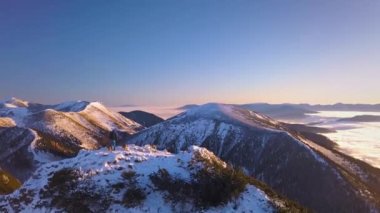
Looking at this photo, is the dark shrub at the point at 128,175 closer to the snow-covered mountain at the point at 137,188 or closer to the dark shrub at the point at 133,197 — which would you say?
the snow-covered mountain at the point at 137,188

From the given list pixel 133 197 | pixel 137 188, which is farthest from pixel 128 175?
pixel 133 197

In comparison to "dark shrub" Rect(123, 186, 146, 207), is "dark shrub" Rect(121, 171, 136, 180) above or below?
above

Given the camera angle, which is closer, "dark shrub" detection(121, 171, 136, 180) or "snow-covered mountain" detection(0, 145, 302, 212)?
"snow-covered mountain" detection(0, 145, 302, 212)

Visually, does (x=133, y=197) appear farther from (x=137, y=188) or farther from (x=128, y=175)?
(x=128, y=175)

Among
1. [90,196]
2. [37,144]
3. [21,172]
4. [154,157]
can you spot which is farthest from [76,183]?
[37,144]

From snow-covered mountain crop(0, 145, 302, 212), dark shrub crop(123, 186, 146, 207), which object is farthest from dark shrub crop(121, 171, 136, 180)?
dark shrub crop(123, 186, 146, 207)

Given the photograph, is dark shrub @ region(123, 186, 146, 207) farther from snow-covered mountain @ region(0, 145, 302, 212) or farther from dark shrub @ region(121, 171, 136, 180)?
dark shrub @ region(121, 171, 136, 180)

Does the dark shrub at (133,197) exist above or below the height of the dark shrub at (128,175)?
below

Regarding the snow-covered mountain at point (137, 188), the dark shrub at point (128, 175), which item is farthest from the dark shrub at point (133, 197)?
the dark shrub at point (128, 175)
